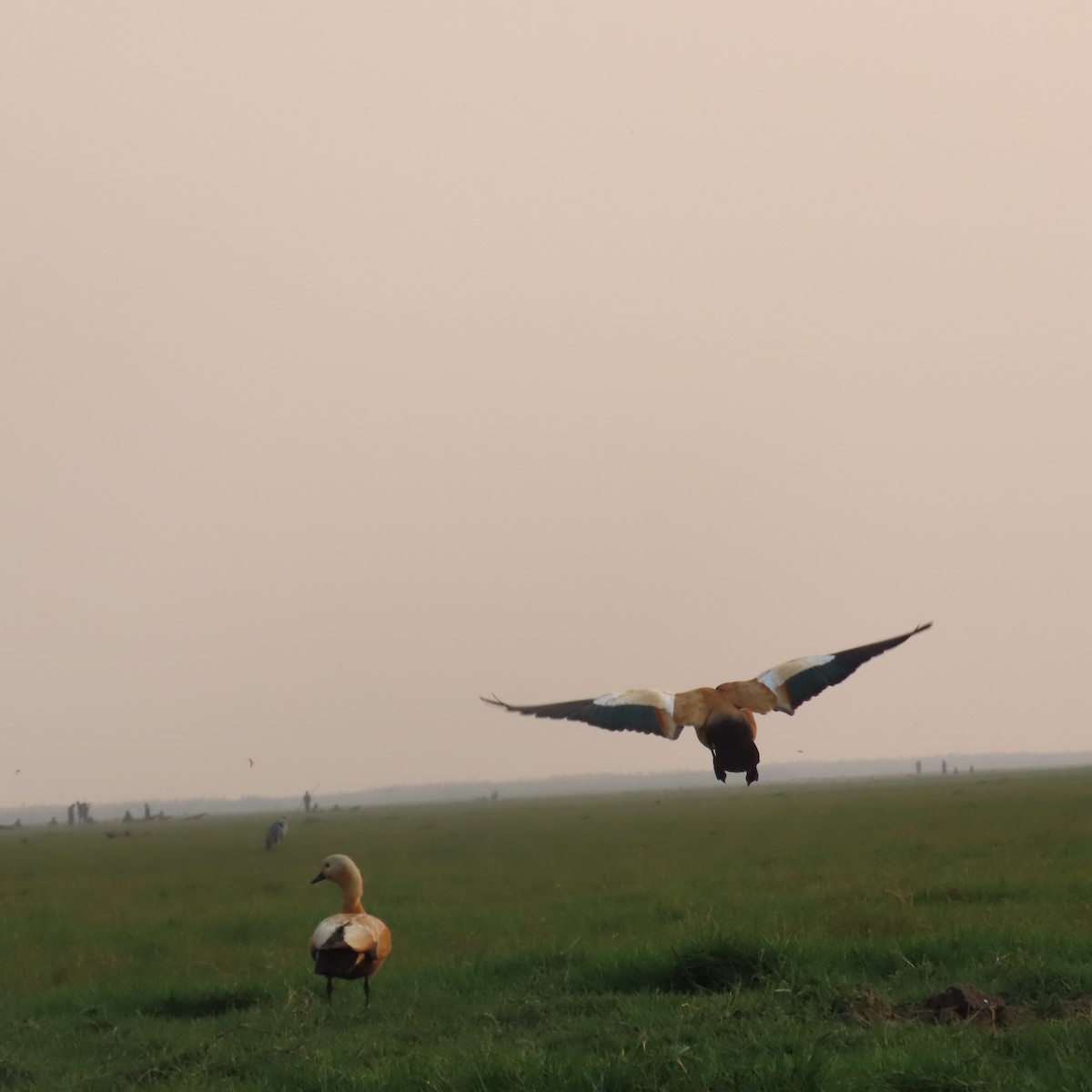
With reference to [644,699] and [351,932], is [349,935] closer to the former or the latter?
[351,932]

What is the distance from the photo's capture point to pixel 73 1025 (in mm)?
12531

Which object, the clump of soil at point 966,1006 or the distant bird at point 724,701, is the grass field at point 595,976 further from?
the distant bird at point 724,701

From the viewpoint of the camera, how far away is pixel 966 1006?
1002cm

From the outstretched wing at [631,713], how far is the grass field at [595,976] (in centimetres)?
397

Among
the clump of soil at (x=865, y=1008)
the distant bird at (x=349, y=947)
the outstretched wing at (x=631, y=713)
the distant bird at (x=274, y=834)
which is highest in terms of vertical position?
the outstretched wing at (x=631, y=713)

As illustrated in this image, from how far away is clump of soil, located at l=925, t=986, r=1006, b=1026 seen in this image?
9820mm

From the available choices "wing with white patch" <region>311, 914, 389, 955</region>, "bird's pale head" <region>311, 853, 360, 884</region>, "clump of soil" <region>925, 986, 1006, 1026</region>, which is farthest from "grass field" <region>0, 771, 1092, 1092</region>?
"bird's pale head" <region>311, 853, 360, 884</region>

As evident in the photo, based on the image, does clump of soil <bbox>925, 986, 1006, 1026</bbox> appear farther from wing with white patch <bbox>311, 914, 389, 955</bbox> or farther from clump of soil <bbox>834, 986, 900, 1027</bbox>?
wing with white patch <bbox>311, 914, 389, 955</bbox>

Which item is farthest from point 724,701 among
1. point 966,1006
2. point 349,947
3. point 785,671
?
point 349,947

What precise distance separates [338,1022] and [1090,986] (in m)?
6.03

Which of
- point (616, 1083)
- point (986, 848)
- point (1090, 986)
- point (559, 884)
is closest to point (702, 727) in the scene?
point (616, 1083)

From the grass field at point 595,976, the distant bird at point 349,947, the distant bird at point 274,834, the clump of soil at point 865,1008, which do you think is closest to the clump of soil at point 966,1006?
the grass field at point 595,976

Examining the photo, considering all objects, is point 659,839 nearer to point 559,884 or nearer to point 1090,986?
point 559,884

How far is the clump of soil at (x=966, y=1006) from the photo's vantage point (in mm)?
9820
